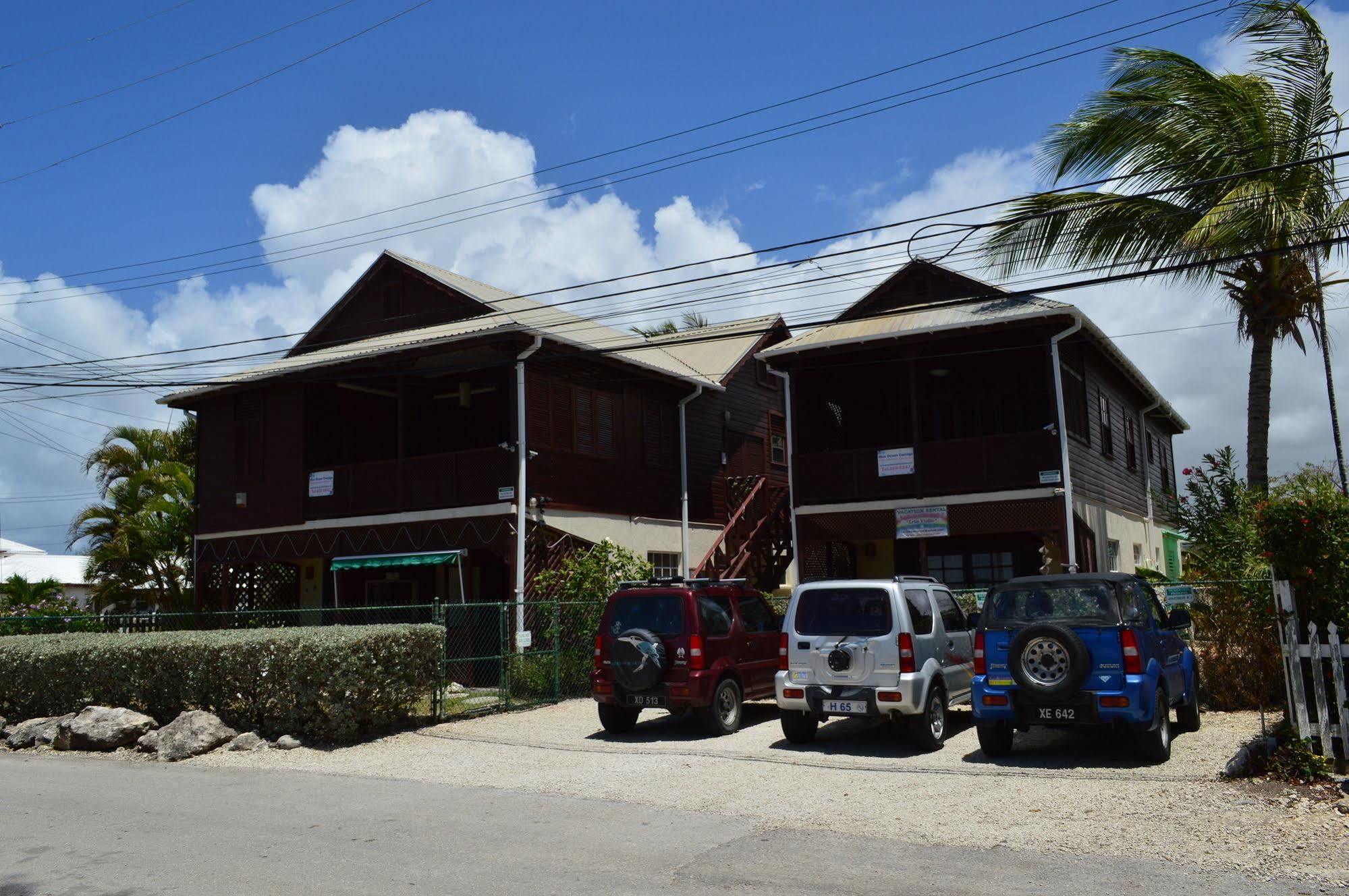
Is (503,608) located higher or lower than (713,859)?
higher

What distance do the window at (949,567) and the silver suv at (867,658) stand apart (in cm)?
1120

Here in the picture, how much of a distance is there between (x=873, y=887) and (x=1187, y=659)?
6609 mm

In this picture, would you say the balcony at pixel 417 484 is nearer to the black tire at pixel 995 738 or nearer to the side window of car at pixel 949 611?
the side window of car at pixel 949 611

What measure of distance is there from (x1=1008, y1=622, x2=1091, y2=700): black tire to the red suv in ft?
12.6

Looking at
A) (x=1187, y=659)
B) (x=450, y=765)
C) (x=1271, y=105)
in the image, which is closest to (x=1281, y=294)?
(x=1271, y=105)

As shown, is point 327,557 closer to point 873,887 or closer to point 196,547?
point 196,547

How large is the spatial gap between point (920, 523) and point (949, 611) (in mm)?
7236

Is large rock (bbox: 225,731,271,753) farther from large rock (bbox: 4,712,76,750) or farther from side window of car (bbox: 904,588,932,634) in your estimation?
side window of car (bbox: 904,588,932,634)

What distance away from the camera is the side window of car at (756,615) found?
1402 cm

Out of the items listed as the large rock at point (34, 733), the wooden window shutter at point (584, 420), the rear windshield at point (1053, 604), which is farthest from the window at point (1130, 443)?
the large rock at point (34, 733)

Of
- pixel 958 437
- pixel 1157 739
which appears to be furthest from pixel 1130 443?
pixel 1157 739

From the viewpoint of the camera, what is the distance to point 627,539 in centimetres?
2198

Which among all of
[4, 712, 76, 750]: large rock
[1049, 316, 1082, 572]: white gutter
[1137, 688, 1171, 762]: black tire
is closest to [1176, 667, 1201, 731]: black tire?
[1137, 688, 1171, 762]: black tire

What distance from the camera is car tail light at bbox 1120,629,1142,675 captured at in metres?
9.81
